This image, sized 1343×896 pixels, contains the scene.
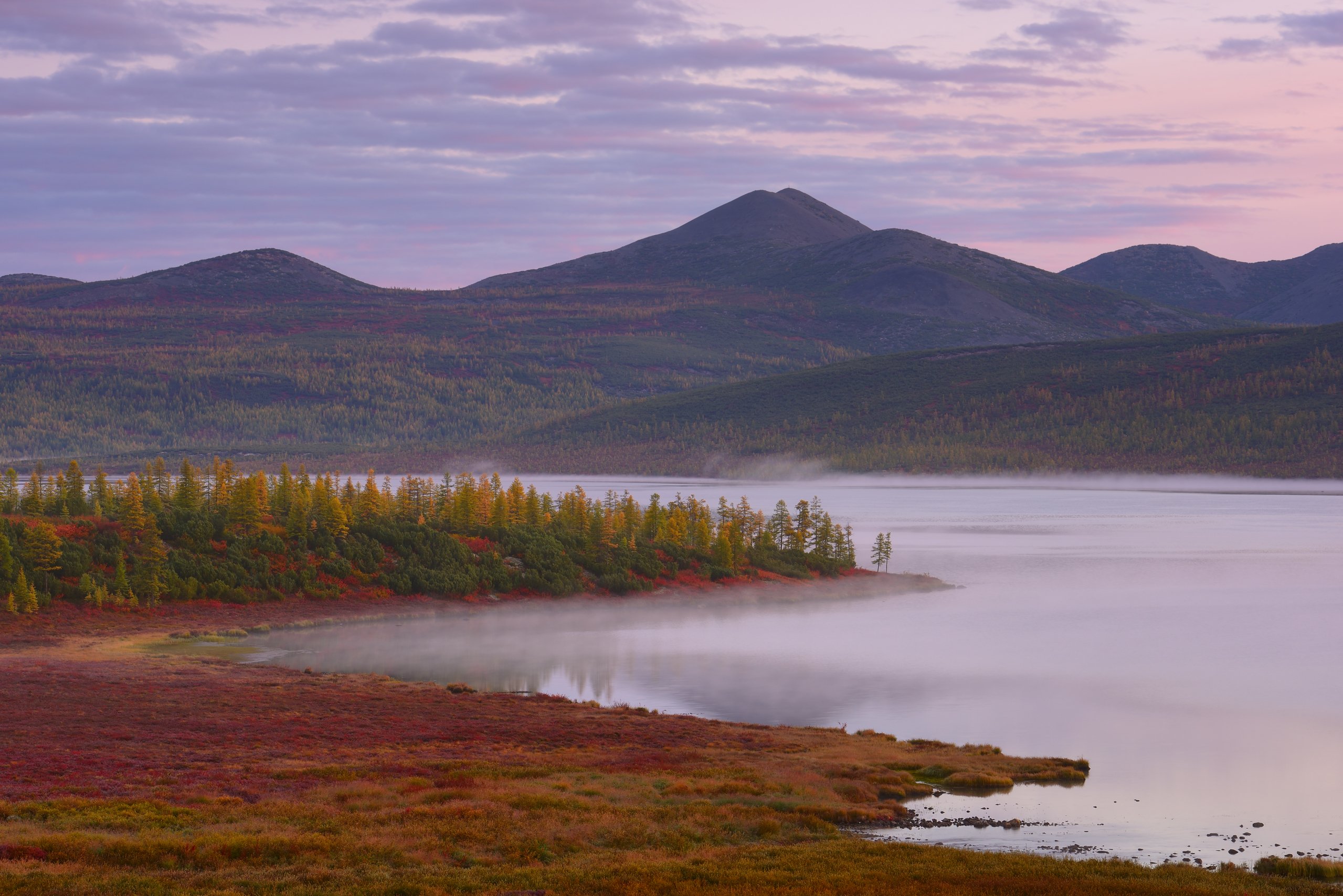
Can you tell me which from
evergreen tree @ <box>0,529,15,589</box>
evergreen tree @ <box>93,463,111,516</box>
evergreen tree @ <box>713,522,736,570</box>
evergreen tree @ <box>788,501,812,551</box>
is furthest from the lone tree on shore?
evergreen tree @ <box>0,529,15,589</box>

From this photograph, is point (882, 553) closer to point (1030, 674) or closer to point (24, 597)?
point (1030, 674)

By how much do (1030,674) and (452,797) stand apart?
147 ft

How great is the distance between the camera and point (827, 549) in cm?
11900

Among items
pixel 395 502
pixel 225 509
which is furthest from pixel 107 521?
pixel 395 502

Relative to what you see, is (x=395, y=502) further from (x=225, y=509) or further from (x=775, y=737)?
(x=775, y=737)

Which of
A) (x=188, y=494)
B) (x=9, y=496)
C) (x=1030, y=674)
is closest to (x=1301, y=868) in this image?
(x=1030, y=674)

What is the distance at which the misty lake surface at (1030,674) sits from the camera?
3731cm

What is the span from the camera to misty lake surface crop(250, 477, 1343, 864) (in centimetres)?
3731

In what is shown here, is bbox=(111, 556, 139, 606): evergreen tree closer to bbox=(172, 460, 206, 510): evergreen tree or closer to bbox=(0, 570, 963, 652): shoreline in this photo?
bbox=(0, 570, 963, 652): shoreline

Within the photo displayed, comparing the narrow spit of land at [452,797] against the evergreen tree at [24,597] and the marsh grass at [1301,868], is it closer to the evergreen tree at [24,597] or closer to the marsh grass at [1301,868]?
the marsh grass at [1301,868]

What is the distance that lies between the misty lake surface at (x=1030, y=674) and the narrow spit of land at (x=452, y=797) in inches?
146

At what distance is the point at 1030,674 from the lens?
7094 cm

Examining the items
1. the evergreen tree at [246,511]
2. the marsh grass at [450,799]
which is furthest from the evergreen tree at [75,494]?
the marsh grass at [450,799]

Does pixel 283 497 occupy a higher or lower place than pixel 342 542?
higher
